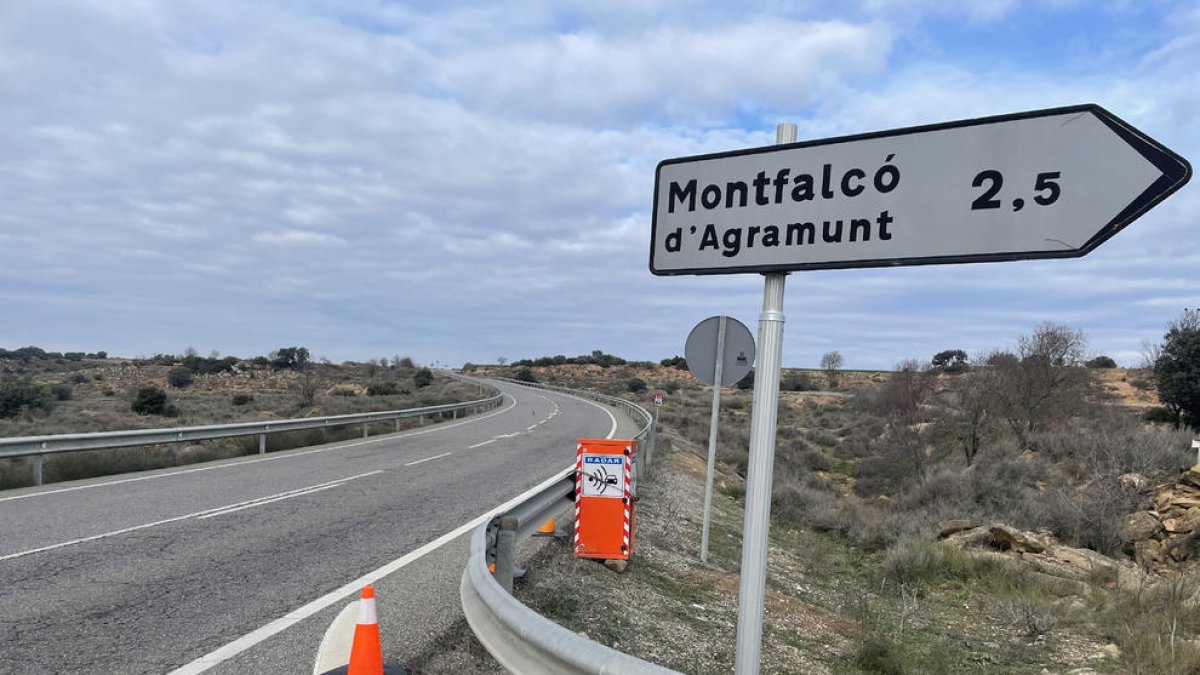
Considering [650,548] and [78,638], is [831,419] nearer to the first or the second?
[650,548]

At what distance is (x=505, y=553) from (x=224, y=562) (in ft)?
11.4

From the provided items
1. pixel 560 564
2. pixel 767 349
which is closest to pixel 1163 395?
pixel 560 564

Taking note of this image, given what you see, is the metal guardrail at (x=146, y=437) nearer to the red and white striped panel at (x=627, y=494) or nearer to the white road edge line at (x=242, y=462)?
the white road edge line at (x=242, y=462)

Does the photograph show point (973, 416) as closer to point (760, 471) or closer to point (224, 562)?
point (224, 562)

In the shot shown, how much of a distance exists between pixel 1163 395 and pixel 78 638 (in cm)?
3588

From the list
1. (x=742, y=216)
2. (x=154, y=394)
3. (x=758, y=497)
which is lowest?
(x=154, y=394)

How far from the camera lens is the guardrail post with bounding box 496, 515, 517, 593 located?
5.30 m

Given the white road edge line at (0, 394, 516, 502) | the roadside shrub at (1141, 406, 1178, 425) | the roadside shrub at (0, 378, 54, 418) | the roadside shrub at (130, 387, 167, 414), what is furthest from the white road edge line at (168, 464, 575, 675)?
the roadside shrub at (1141, 406, 1178, 425)

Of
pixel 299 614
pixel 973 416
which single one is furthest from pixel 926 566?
pixel 973 416

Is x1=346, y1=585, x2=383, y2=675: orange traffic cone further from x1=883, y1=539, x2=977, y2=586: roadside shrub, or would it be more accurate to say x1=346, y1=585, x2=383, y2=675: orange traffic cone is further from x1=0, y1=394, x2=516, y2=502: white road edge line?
x1=0, y1=394, x2=516, y2=502: white road edge line

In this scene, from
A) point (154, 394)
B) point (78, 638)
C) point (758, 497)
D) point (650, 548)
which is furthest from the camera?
point (154, 394)

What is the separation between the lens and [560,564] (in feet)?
24.6

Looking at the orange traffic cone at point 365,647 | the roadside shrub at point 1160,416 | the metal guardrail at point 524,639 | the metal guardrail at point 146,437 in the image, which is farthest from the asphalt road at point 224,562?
the roadside shrub at point 1160,416

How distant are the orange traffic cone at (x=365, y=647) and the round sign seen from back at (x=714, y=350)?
17.3 ft
